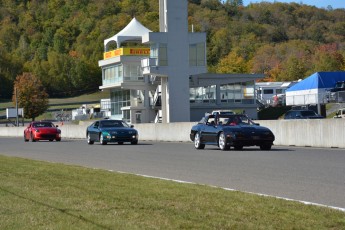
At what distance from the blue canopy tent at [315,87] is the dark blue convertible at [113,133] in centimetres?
3339

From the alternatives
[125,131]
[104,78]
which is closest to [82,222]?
[125,131]

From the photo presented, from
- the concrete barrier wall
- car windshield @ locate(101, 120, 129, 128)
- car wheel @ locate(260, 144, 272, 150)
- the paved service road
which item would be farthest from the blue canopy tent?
the paved service road

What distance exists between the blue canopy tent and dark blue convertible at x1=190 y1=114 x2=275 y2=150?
39.6 m

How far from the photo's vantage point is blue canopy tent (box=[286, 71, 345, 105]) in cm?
6745

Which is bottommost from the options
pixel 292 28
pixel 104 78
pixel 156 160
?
pixel 156 160

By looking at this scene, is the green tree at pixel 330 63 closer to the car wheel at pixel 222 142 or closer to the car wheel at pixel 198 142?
the car wheel at pixel 198 142

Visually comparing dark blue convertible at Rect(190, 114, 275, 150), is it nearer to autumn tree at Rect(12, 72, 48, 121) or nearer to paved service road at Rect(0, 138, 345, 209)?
paved service road at Rect(0, 138, 345, 209)

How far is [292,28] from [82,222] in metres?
183

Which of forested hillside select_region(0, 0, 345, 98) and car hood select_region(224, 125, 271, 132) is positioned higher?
forested hillside select_region(0, 0, 345, 98)

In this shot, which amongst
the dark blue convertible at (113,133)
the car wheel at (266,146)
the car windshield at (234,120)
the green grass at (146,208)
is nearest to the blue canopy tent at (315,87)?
the dark blue convertible at (113,133)

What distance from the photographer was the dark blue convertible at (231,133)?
86.6 ft

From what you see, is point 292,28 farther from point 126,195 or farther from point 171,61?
point 126,195

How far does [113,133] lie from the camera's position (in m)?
36.3

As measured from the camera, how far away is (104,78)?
8850 cm
